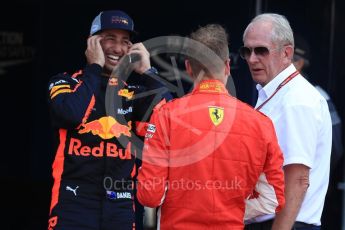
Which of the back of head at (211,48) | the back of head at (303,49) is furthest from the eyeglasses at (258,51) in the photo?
the back of head at (303,49)

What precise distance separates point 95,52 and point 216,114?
90cm

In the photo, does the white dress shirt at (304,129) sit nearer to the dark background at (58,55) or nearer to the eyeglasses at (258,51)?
the eyeglasses at (258,51)

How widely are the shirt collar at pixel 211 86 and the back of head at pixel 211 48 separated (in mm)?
30

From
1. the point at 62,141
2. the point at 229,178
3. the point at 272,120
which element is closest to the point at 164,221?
the point at 229,178

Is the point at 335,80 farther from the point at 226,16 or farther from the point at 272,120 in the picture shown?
the point at 272,120

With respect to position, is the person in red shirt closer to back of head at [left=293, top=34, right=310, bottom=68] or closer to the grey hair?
the grey hair

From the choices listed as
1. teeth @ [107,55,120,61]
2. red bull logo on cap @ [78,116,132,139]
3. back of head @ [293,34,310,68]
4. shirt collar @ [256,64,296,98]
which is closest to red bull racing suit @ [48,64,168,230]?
red bull logo on cap @ [78,116,132,139]

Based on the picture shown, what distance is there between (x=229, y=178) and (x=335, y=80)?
2.91m

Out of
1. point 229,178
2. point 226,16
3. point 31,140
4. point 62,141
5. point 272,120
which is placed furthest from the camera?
point 31,140

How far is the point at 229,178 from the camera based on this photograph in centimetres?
220

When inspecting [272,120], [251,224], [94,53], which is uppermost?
[94,53]

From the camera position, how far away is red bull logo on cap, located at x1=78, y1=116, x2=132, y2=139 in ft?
9.21

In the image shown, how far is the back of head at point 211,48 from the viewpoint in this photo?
2.23m

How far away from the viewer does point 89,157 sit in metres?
2.79
